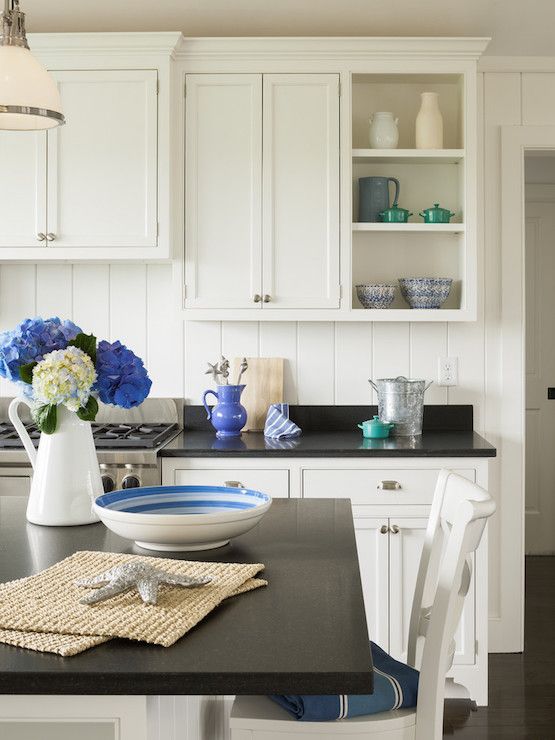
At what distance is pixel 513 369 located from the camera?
3.72 m

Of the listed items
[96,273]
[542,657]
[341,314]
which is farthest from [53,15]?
[542,657]

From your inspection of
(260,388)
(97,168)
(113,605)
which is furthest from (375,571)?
(113,605)

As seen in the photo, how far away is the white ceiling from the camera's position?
322cm

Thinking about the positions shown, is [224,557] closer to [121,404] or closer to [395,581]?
[121,404]

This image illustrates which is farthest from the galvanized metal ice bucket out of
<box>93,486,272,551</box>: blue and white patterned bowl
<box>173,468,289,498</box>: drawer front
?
<box>93,486,272,551</box>: blue and white patterned bowl

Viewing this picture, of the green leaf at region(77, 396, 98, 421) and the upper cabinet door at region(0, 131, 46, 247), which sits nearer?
the green leaf at region(77, 396, 98, 421)

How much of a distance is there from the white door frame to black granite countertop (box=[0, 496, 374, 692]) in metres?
2.19

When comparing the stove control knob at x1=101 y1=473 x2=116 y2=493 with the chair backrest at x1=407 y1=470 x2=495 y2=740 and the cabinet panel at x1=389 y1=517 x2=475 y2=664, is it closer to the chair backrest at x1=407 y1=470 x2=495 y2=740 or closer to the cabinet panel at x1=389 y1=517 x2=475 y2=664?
the cabinet panel at x1=389 y1=517 x2=475 y2=664

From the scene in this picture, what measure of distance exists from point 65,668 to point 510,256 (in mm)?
3026

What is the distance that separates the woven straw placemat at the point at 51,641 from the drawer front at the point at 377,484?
2006 mm

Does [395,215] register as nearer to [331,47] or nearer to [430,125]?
[430,125]

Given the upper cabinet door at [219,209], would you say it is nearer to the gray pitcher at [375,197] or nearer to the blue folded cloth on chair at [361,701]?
the gray pitcher at [375,197]

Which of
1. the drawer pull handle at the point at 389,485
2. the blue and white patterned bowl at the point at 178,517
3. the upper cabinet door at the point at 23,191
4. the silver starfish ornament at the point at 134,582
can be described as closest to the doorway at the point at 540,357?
the drawer pull handle at the point at 389,485

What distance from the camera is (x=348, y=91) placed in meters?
3.41
